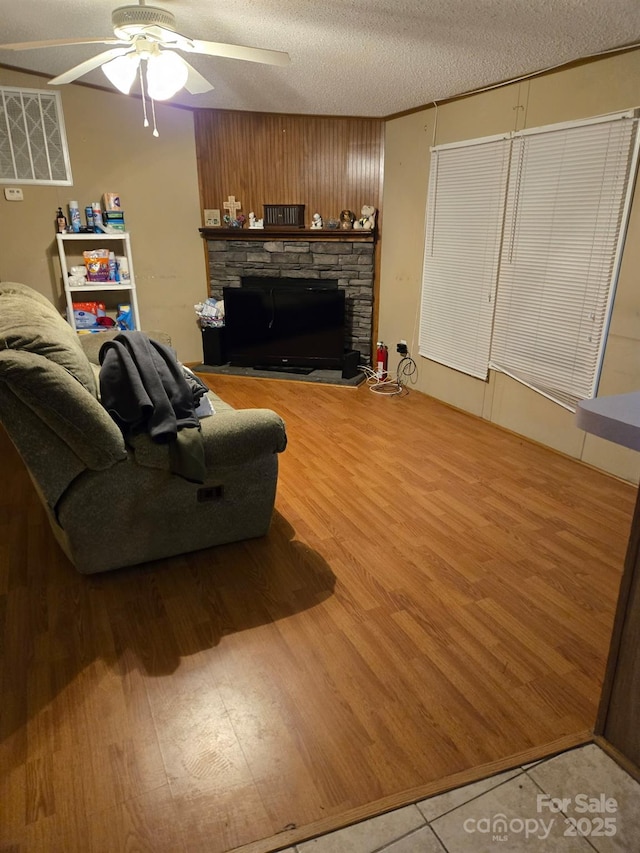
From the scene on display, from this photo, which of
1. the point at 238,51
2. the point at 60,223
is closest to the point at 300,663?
the point at 238,51

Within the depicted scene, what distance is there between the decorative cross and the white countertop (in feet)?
15.3

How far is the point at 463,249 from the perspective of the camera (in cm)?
405

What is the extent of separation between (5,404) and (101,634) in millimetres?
873

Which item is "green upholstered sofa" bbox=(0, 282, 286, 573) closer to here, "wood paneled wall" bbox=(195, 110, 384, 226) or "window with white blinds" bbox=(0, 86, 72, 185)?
"window with white blinds" bbox=(0, 86, 72, 185)

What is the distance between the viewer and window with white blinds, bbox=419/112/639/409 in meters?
3.00

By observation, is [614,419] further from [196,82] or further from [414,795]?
[196,82]

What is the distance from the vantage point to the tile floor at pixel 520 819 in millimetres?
1251

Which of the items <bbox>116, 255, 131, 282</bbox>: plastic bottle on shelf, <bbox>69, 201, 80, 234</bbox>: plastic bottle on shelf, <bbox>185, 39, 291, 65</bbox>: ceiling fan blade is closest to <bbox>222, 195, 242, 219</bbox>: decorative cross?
<bbox>116, 255, 131, 282</bbox>: plastic bottle on shelf

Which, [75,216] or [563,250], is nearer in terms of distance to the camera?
[563,250]

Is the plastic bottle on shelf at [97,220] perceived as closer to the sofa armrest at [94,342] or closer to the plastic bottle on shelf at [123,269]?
the plastic bottle on shelf at [123,269]

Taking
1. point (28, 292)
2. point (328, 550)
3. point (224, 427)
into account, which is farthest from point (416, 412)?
point (28, 292)

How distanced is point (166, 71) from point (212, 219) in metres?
2.74

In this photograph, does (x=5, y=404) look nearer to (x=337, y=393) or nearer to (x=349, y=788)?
(x=349, y=788)

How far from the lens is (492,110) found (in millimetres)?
3631
